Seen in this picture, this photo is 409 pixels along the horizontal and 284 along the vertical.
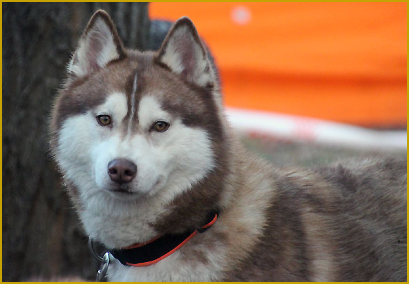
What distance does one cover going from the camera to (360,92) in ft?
26.4

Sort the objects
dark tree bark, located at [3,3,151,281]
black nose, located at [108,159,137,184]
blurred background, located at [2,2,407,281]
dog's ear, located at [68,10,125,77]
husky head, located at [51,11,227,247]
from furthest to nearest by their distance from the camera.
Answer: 1. blurred background, located at [2,2,407,281]
2. dark tree bark, located at [3,3,151,281]
3. dog's ear, located at [68,10,125,77]
4. husky head, located at [51,11,227,247]
5. black nose, located at [108,159,137,184]

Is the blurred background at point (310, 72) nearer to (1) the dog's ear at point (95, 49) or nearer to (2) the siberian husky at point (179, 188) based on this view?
(2) the siberian husky at point (179, 188)

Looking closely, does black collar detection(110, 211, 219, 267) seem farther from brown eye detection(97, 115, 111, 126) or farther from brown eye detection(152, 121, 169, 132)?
brown eye detection(97, 115, 111, 126)

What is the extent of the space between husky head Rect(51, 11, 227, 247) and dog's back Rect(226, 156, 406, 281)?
386 mm

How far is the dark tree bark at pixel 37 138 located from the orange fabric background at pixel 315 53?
3688 mm

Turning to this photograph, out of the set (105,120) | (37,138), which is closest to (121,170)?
(105,120)

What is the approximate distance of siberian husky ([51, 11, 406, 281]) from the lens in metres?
2.83

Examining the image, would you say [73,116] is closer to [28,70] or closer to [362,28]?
[28,70]

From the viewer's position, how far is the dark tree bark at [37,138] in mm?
3939

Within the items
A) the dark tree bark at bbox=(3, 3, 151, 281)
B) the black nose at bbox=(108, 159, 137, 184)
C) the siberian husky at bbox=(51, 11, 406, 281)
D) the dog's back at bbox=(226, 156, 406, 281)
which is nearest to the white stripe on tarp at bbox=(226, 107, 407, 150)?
the dark tree bark at bbox=(3, 3, 151, 281)

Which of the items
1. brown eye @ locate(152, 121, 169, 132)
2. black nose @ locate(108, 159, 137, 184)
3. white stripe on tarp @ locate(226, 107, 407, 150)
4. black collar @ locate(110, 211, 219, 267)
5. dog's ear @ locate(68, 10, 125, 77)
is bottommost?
white stripe on tarp @ locate(226, 107, 407, 150)

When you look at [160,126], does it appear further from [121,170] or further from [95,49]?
[95,49]

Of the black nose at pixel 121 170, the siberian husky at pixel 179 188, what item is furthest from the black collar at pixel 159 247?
the black nose at pixel 121 170

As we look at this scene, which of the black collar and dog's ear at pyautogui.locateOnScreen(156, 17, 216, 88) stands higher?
dog's ear at pyautogui.locateOnScreen(156, 17, 216, 88)
